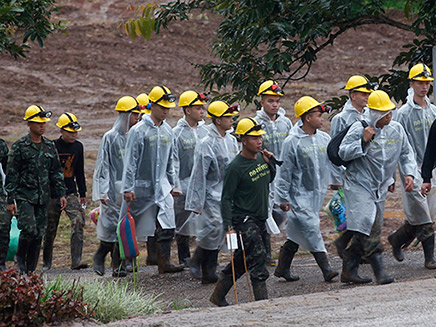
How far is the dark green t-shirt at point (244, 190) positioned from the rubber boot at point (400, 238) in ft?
8.21

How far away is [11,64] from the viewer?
107 feet

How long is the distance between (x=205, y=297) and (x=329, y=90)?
67.0 ft

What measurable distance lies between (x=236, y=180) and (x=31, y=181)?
10.4ft

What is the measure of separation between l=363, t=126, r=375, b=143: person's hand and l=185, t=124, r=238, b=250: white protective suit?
1950 mm

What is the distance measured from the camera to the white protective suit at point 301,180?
1048 centimetres

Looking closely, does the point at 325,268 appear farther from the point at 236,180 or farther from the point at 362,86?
the point at 362,86

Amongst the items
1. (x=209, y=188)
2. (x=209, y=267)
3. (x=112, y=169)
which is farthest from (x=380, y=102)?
(x=112, y=169)

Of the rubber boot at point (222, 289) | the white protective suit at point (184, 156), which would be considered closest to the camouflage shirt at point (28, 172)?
the white protective suit at point (184, 156)

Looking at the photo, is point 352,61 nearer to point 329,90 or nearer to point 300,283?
point 329,90

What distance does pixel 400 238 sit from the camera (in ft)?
36.7

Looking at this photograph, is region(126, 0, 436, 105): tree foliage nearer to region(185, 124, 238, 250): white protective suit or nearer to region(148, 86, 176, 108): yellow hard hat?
region(148, 86, 176, 108): yellow hard hat

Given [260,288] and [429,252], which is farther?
[429,252]

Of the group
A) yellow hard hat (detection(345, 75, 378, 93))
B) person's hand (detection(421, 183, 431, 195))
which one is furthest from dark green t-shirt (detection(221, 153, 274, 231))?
yellow hard hat (detection(345, 75, 378, 93))

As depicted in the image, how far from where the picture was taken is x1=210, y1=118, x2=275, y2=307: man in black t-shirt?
913cm
